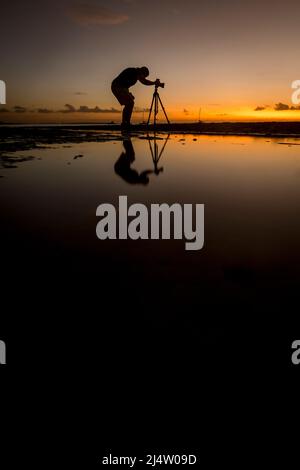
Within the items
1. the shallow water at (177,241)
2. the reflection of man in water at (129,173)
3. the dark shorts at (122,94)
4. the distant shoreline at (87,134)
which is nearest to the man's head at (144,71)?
the dark shorts at (122,94)

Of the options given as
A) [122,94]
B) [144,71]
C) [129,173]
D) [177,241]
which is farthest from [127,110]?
[177,241]

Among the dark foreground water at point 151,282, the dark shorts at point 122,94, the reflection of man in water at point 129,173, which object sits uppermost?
the dark shorts at point 122,94

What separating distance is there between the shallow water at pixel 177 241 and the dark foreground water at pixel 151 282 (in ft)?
0.05

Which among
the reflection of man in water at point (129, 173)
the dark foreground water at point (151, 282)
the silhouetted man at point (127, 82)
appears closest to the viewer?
the dark foreground water at point (151, 282)

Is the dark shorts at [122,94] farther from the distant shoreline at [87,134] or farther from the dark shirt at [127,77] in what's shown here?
the distant shoreline at [87,134]

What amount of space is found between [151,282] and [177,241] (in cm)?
98

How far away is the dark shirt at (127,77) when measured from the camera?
16781 millimetres

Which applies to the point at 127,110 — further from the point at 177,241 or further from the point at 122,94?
the point at 177,241

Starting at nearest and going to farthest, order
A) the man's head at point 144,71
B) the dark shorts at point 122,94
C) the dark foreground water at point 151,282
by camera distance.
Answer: the dark foreground water at point 151,282 < the man's head at point 144,71 < the dark shorts at point 122,94

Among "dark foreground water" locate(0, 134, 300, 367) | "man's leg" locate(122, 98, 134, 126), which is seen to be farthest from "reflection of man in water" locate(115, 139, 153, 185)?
"man's leg" locate(122, 98, 134, 126)

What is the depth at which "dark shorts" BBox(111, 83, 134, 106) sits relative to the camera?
17250 millimetres

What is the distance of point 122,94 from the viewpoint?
56.7 feet

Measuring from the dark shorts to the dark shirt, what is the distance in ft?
0.50

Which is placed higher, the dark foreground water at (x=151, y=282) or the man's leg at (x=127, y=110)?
the man's leg at (x=127, y=110)
